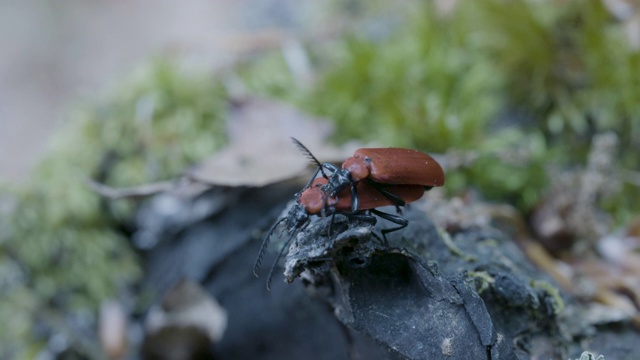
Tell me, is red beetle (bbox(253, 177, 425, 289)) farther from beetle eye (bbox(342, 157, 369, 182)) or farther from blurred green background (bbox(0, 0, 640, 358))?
blurred green background (bbox(0, 0, 640, 358))

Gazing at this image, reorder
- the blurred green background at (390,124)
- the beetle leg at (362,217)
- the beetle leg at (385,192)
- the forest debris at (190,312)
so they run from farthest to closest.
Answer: the blurred green background at (390,124) < the forest debris at (190,312) < the beetle leg at (385,192) < the beetle leg at (362,217)

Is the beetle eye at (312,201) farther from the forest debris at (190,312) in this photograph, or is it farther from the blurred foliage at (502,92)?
the blurred foliage at (502,92)

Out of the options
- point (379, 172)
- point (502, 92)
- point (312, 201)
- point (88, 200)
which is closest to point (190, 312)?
point (88, 200)

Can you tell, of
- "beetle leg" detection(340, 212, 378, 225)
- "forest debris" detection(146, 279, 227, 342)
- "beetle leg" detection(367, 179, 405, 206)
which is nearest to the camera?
"beetle leg" detection(340, 212, 378, 225)

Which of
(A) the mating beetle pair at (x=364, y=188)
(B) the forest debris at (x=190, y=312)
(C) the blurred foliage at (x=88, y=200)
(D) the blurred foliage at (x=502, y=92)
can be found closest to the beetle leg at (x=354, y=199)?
(A) the mating beetle pair at (x=364, y=188)

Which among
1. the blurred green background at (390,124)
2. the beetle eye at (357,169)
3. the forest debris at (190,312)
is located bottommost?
the forest debris at (190,312)

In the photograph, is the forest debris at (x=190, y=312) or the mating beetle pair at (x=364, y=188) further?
the forest debris at (x=190, y=312)

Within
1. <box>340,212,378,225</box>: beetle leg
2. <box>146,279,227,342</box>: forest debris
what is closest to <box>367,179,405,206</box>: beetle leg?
<box>340,212,378,225</box>: beetle leg

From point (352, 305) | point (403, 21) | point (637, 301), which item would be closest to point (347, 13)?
point (403, 21)
